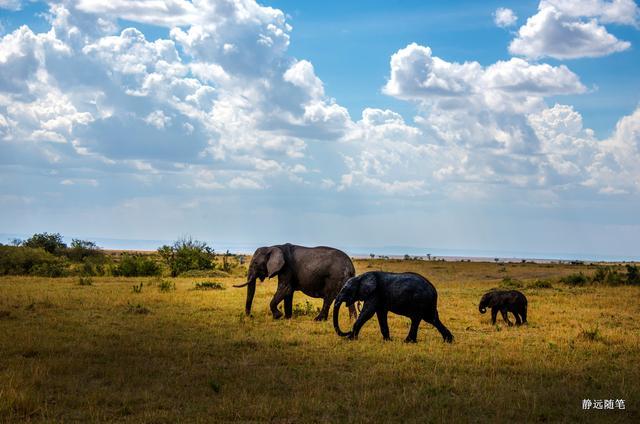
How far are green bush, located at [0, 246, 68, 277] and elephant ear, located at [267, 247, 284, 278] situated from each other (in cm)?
2643

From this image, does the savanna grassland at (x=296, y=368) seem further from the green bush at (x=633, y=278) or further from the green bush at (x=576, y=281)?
the green bush at (x=576, y=281)

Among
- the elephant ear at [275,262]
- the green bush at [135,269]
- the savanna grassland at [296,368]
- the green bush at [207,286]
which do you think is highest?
the elephant ear at [275,262]

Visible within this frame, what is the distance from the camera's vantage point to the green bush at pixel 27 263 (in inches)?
1668

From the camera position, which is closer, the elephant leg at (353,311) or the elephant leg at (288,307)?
the elephant leg at (353,311)

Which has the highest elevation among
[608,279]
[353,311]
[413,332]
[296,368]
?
[608,279]

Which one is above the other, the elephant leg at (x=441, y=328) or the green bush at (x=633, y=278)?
the green bush at (x=633, y=278)

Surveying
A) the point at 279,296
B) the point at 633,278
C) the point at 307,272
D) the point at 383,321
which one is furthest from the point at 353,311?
the point at 633,278

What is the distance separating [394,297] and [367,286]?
2.37 ft

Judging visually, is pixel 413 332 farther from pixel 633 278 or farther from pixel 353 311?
pixel 633 278

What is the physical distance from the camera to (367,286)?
15.9 m

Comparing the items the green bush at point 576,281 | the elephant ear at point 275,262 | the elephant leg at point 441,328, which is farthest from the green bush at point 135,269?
the elephant leg at point 441,328

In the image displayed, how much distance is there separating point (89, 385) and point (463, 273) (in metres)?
47.4

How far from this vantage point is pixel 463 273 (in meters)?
55.7

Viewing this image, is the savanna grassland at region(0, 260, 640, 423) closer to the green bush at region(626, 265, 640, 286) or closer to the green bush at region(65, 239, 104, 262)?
the green bush at region(626, 265, 640, 286)
